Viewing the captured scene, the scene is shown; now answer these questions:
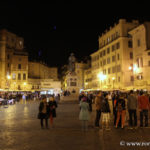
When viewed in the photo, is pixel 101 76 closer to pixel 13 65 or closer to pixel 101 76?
pixel 101 76

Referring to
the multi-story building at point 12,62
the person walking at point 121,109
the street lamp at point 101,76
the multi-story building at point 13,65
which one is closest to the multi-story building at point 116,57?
the street lamp at point 101,76

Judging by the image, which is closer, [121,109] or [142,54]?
[121,109]

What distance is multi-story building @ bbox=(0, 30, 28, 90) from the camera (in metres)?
68.4

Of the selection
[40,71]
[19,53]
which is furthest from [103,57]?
[40,71]

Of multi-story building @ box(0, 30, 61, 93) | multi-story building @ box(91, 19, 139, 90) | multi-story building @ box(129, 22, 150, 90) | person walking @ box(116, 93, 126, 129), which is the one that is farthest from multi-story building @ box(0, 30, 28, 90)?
person walking @ box(116, 93, 126, 129)

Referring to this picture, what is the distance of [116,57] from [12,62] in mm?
36138

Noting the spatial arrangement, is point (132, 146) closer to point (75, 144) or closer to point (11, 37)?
point (75, 144)

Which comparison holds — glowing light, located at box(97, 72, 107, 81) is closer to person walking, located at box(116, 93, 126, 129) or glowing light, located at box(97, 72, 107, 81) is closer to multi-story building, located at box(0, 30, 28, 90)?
multi-story building, located at box(0, 30, 28, 90)

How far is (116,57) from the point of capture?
55.7 m

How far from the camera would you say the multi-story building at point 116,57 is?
52.6m

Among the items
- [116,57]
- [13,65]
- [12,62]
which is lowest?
[116,57]

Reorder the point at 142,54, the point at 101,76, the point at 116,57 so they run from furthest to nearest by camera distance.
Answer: the point at 101,76 → the point at 116,57 → the point at 142,54

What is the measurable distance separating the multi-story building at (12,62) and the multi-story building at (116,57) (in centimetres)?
2683

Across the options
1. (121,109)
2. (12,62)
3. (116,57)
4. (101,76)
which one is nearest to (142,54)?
(116,57)
